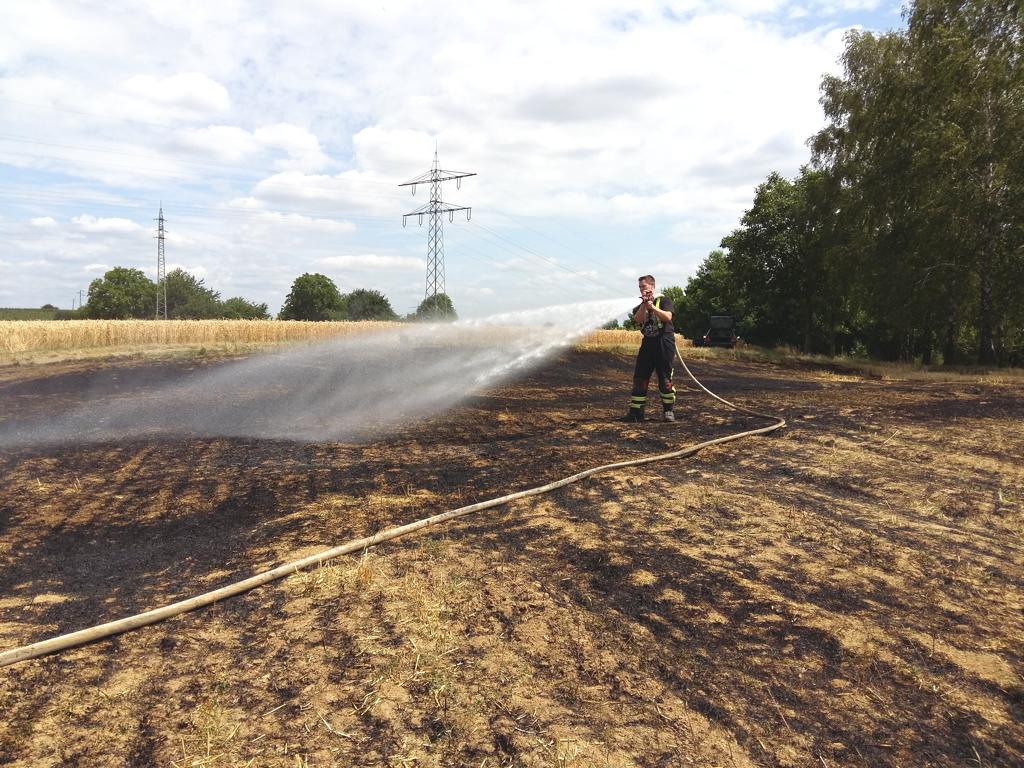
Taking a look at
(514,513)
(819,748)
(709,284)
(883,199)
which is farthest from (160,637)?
(709,284)

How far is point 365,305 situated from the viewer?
80.9 meters

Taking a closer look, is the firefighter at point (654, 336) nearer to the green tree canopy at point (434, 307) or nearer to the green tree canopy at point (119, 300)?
the green tree canopy at point (434, 307)

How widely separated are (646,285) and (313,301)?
253 feet

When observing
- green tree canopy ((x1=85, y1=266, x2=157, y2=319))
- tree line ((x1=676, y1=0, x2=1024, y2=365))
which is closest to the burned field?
tree line ((x1=676, y1=0, x2=1024, y2=365))

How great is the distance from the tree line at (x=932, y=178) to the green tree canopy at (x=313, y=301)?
6166 centimetres

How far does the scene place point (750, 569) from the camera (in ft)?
14.4

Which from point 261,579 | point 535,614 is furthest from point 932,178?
point 261,579

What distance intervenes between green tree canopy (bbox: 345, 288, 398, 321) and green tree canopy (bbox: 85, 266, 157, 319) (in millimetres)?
22643

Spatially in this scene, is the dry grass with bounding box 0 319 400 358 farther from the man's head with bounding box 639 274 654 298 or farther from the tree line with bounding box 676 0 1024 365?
the tree line with bounding box 676 0 1024 365

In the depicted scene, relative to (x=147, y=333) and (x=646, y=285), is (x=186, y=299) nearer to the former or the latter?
(x=147, y=333)

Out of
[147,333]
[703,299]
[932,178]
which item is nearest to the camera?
[932,178]

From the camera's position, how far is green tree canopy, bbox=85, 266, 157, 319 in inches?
3027

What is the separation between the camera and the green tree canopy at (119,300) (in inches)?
3027

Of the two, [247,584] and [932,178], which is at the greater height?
[932,178]
